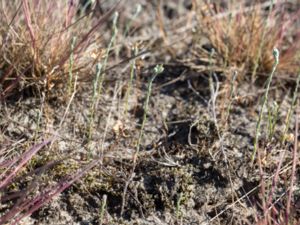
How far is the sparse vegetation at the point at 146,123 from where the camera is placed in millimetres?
2150

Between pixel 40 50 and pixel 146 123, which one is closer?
pixel 40 50

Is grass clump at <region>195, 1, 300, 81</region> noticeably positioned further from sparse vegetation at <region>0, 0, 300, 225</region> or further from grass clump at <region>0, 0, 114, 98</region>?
grass clump at <region>0, 0, 114, 98</region>

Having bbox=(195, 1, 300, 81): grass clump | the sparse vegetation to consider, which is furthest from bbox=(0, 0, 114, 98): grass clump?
bbox=(195, 1, 300, 81): grass clump

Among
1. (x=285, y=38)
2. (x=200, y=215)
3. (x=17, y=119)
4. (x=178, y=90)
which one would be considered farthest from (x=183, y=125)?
(x=285, y=38)

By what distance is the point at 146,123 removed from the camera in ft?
8.50

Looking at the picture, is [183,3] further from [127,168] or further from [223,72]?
[127,168]

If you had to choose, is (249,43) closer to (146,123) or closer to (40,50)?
(146,123)

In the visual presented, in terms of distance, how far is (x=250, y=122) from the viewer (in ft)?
8.64

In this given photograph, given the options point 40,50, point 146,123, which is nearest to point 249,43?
point 146,123

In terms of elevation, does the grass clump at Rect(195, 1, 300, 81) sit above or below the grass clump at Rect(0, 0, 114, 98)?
below

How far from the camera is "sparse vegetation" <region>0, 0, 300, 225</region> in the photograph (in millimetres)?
2150

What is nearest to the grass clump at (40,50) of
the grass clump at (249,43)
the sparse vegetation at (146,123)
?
the sparse vegetation at (146,123)

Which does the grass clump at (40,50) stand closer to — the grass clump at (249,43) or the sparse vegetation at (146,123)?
the sparse vegetation at (146,123)

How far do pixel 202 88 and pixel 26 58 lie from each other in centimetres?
84
